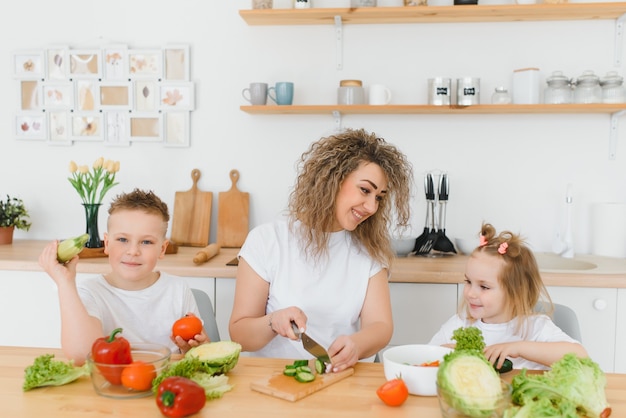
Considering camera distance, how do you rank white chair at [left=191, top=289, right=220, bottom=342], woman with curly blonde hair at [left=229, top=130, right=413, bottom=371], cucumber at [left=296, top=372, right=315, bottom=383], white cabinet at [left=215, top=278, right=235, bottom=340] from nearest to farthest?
cucumber at [left=296, top=372, right=315, bottom=383], woman with curly blonde hair at [left=229, top=130, right=413, bottom=371], white chair at [left=191, top=289, right=220, bottom=342], white cabinet at [left=215, top=278, right=235, bottom=340]

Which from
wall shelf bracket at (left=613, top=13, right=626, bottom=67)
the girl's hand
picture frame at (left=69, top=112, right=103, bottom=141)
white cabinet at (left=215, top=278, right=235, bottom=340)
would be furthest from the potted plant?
wall shelf bracket at (left=613, top=13, right=626, bottom=67)

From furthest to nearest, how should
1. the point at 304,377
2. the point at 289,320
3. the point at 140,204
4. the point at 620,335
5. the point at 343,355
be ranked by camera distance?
the point at 620,335
the point at 140,204
the point at 289,320
the point at 343,355
the point at 304,377

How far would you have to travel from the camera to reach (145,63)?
3045mm

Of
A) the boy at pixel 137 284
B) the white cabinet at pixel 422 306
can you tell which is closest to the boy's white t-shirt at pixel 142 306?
the boy at pixel 137 284

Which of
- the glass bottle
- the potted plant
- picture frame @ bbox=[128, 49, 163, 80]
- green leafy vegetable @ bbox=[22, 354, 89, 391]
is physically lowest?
green leafy vegetable @ bbox=[22, 354, 89, 391]

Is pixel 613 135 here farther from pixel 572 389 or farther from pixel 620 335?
pixel 572 389

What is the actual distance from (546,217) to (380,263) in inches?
54.4

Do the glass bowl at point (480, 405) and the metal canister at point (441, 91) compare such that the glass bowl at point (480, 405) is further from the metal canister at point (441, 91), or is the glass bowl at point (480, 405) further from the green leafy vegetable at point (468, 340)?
the metal canister at point (441, 91)

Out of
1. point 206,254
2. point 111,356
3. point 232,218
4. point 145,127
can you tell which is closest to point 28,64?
point 145,127

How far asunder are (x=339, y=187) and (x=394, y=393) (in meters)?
0.76

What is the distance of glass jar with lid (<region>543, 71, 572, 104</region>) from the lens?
8.90 ft

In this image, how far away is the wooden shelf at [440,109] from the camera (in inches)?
105

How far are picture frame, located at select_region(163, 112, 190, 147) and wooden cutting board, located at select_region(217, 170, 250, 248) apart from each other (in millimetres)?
339

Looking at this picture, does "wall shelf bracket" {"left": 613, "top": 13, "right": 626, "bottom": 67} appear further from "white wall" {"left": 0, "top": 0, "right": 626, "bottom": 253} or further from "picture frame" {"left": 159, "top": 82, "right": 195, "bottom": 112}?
"picture frame" {"left": 159, "top": 82, "right": 195, "bottom": 112}
